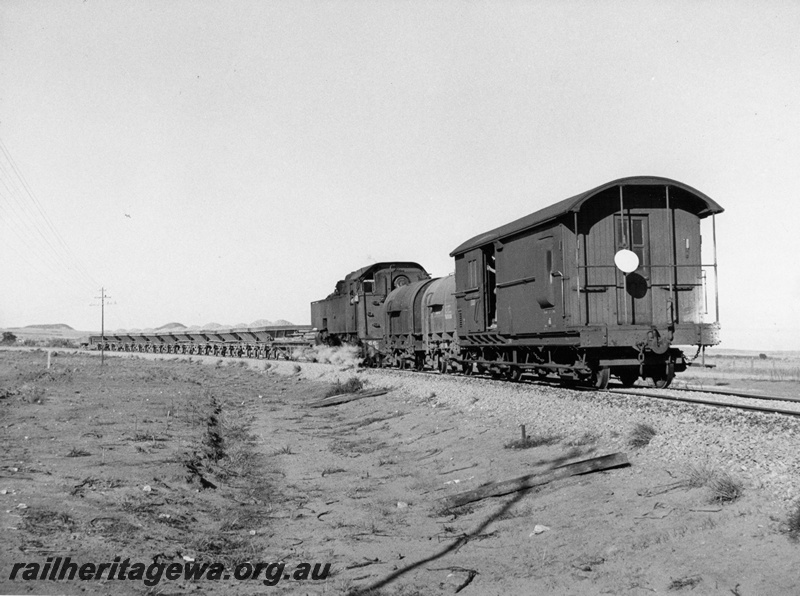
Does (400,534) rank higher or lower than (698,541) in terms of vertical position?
lower

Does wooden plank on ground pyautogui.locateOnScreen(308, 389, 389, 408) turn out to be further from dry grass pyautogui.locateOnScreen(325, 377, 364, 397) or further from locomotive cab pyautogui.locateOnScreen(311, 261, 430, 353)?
locomotive cab pyautogui.locateOnScreen(311, 261, 430, 353)

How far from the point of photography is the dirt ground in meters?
6.15

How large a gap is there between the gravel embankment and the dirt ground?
30cm

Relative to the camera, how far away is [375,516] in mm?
9469

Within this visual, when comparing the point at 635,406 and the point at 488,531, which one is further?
the point at 635,406

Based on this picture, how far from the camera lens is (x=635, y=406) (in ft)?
38.8

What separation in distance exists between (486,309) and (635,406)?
23.3ft

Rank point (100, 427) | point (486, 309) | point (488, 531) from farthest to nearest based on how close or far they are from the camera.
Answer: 1. point (486, 309)
2. point (100, 427)
3. point (488, 531)

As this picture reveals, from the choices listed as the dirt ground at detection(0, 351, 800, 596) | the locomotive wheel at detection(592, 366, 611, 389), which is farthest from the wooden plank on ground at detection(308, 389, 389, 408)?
the locomotive wheel at detection(592, 366, 611, 389)

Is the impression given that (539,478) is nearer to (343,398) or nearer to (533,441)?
(533,441)

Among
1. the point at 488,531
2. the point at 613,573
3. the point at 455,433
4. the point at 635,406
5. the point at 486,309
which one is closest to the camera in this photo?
the point at 613,573

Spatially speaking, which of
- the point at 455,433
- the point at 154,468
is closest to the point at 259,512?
the point at 154,468

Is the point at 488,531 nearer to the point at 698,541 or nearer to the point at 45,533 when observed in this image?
the point at 698,541

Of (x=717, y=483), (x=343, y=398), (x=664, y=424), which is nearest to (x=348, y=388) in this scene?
(x=343, y=398)
